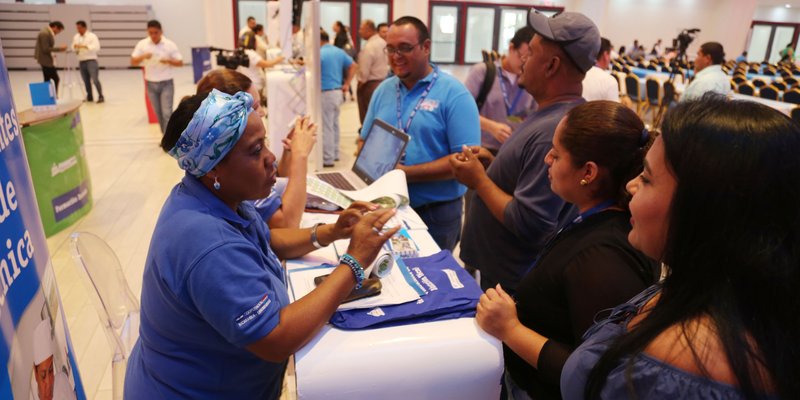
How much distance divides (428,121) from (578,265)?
1.33 meters

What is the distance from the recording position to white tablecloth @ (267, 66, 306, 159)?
15.6 feet

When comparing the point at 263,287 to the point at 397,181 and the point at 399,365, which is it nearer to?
the point at 399,365

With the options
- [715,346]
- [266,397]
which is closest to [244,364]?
[266,397]

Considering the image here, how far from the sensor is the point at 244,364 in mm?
1177

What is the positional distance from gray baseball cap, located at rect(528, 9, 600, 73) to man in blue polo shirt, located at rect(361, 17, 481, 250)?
2.14 ft

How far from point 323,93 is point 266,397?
195 inches

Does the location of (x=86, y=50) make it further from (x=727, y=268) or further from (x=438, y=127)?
(x=727, y=268)

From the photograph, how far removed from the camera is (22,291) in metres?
1.04

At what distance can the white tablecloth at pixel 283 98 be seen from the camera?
4766 millimetres

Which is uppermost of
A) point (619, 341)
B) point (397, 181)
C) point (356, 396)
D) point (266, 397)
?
point (619, 341)

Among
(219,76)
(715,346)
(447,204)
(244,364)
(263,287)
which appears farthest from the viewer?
(447,204)

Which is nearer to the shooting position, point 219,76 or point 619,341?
point 619,341

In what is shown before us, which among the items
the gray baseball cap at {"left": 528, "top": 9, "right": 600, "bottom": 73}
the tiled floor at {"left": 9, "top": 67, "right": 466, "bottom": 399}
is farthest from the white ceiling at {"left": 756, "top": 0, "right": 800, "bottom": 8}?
the gray baseball cap at {"left": 528, "top": 9, "right": 600, "bottom": 73}

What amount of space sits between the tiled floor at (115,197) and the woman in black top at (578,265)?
7.05 feet
